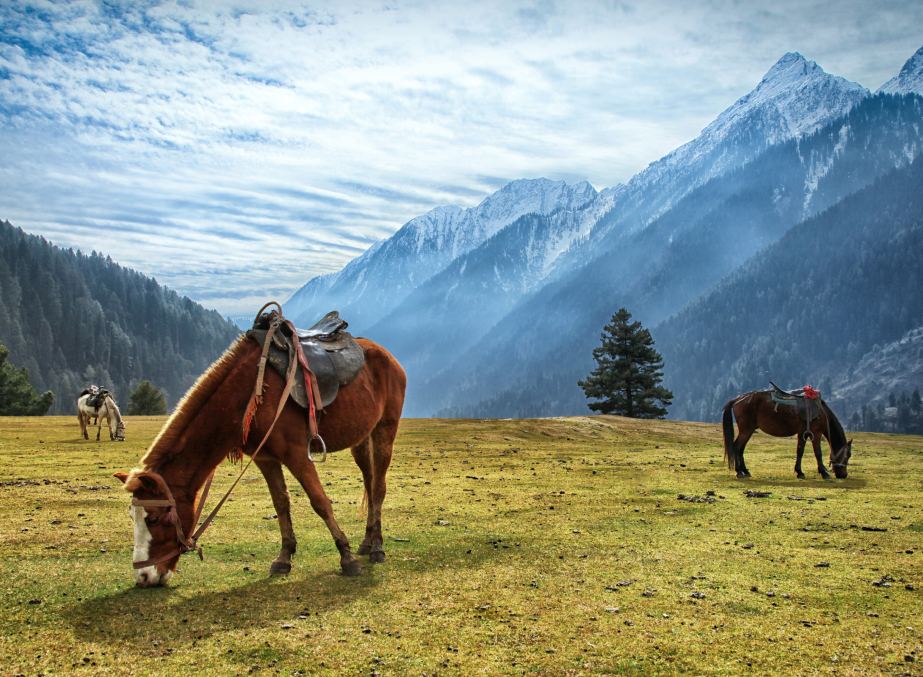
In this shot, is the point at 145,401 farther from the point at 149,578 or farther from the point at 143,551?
the point at 143,551

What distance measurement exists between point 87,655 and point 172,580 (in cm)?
209

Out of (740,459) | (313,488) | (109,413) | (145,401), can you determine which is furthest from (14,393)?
(313,488)

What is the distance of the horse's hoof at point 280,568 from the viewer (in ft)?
25.1

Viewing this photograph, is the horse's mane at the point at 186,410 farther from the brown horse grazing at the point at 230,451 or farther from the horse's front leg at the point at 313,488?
the horse's front leg at the point at 313,488

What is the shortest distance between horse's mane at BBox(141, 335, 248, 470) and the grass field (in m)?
1.53

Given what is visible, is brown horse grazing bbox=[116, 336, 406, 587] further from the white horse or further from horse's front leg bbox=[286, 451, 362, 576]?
the white horse

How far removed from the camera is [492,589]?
23.3 feet

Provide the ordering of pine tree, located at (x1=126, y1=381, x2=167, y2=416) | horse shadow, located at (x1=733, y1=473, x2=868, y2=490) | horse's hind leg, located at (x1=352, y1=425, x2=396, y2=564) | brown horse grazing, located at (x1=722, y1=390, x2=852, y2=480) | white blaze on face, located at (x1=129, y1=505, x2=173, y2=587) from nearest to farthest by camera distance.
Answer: white blaze on face, located at (x1=129, y1=505, x2=173, y2=587) < horse's hind leg, located at (x1=352, y1=425, x2=396, y2=564) < horse shadow, located at (x1=733, y1=473, x2=868, y2=490) < brown horse grazing, located at (x1=722, y1=390, x2=852, y2=480) < pine tree, located at (x1=126, y1=381, x2=167, y2=416)

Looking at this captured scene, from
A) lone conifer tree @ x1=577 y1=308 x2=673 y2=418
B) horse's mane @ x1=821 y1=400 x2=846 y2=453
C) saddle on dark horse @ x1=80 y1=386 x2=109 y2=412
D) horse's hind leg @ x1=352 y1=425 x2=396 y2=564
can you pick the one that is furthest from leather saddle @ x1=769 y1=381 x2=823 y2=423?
lone conifer tree @ x1=577 y1=308 x2=673 y2=418

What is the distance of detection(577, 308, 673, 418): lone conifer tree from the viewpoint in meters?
57.4

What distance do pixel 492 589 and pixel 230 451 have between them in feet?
11.7

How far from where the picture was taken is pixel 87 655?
16.8ft

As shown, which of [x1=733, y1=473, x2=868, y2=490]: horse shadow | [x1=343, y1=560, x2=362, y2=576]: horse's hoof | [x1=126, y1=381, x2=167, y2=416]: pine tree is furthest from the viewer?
[x1=126, y1=381, x2=167, y2=416]: pine tree

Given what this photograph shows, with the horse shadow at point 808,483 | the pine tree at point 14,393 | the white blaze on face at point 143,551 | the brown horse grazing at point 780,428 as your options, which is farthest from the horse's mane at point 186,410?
the pine tree at point 14,393
